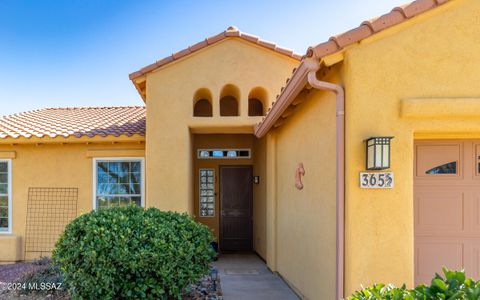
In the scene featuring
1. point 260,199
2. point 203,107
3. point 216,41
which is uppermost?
point 216,41

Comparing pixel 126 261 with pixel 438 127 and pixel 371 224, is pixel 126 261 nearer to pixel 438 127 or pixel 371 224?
pixel 371 224

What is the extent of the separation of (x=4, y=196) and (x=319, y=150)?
32.4ft

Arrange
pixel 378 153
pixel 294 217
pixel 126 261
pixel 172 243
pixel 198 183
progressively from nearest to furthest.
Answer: pixel 378 153 → pixel 126 261 → pixel 172 243 → pixel 294 217 → pixel 198 183

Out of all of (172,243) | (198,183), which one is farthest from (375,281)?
(198,183)

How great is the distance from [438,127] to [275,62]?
534 centimetres

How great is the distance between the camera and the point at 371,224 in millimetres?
4305

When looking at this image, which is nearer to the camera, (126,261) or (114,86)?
(126,261)

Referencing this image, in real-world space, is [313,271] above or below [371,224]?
below

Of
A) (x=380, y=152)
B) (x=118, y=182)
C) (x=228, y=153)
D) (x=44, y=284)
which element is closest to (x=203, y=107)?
(x=228, y=153)

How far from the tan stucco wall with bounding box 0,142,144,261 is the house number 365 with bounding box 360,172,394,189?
7.93m

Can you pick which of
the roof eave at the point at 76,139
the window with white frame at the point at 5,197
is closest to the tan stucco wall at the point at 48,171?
the window with white frame at the point at 5,197

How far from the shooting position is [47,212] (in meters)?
9.87

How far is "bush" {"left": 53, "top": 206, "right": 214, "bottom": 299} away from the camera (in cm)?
507

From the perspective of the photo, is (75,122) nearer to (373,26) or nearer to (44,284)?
(44,284)
